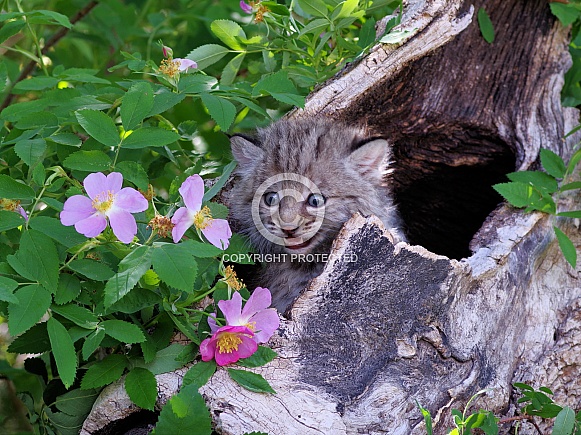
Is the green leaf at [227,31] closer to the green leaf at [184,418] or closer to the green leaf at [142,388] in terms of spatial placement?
the green leaf at [142,388]

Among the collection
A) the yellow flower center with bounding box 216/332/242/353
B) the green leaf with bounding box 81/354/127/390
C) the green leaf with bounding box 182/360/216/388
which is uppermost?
the yellow flower center with bounding box 216/332/242/353

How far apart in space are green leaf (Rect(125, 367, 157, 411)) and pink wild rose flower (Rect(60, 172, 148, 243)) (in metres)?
0.48

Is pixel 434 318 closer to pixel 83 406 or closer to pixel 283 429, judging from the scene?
pixel 283 429

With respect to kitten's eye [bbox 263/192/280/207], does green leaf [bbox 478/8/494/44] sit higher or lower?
higher

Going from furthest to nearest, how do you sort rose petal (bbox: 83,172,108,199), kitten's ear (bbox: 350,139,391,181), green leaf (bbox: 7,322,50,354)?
kitten's ear (bbox: 350,139,391,181) < green leaf (bbox: 7,322,50,354) < rose petal (bbox: 83,172,108,199)

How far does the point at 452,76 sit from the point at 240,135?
1221 millimetres

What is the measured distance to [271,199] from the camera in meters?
3.17

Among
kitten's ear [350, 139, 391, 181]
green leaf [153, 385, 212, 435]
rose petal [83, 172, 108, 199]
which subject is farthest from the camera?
kitten's ear [350, 139, 391, 181]

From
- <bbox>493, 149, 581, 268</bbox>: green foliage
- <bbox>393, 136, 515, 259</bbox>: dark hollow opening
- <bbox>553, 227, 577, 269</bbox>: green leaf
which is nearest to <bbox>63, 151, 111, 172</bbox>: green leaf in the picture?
<bbox>493, 149, 581, 268</bbox>: green foliage

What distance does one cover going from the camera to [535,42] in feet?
12.9

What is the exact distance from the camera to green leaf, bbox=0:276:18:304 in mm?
2109

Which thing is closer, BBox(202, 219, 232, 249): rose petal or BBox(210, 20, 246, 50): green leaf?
BBox(202, 219, 232, 249): rose petal

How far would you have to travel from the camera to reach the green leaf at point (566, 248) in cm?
317

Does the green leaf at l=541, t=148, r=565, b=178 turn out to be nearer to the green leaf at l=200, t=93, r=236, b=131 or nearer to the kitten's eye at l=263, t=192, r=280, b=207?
the kitten's eye at l=263, t=192, r=280, b=207
